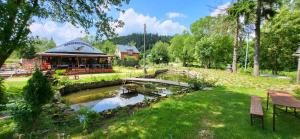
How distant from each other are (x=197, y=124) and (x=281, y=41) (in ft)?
76.3

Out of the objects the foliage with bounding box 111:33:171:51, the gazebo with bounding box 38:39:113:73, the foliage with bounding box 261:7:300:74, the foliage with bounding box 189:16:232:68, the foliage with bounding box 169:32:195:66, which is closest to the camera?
the gazebo with bounding box 38:39:113:73

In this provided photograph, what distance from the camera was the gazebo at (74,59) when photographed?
19.8 m

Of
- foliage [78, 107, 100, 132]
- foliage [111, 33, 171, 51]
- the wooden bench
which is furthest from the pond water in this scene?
foliage [111, 33, 171, 51]

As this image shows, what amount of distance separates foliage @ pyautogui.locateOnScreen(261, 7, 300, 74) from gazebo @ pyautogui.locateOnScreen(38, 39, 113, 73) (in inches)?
814

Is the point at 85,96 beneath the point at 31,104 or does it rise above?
beneath

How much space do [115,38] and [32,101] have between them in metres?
3.14

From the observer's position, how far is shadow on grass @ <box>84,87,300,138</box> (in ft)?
13.3

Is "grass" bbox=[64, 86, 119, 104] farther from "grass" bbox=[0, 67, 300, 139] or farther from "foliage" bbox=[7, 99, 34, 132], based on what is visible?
"foliage" bbox=[7, 99, 34, 132]

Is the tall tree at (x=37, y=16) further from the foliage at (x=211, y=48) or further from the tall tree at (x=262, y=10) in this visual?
the foliage at (x=211, y=48)

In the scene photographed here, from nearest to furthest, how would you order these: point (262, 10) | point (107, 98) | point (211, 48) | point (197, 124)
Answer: point (197, 124) < point (107, 98) < point (262, 10) < point (211, 48)

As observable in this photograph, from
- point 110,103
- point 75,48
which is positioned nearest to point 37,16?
point 110,103

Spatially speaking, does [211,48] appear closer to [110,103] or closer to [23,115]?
[110,103]

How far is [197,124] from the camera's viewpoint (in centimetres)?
463

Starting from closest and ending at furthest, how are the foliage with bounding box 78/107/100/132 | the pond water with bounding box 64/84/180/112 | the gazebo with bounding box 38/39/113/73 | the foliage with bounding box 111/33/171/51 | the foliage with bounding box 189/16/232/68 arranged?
the foliage with bounding box 78/107/100/132 < the pond water with bounding box 64/84/180/112 < the gazebo with bounding box 38/39/113/73 < the foliage with bounding box 189/16/232/68 < the foliage with bounding box 111/33/171/51
